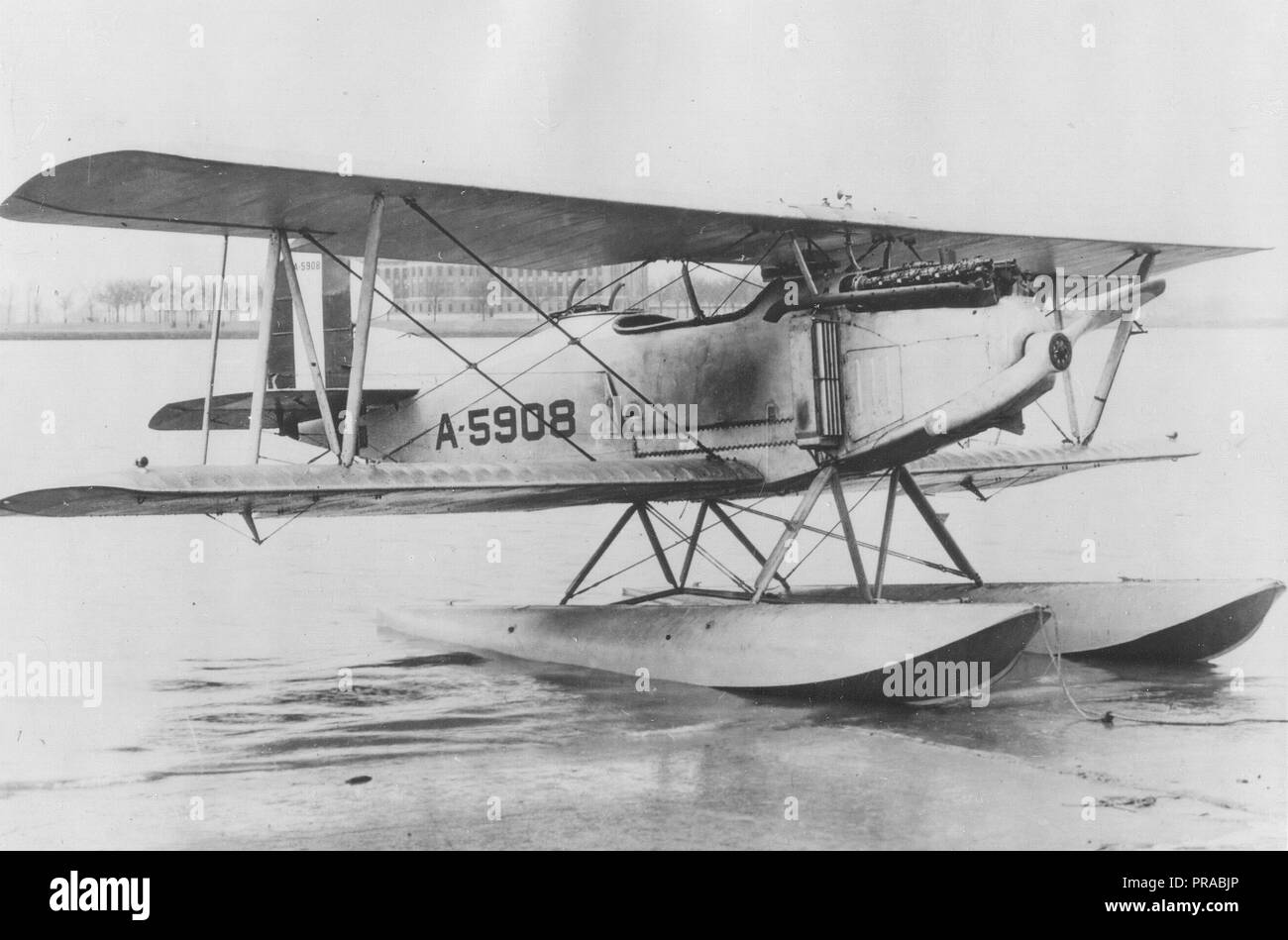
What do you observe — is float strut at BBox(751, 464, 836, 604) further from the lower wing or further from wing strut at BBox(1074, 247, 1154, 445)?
wing strut at BBox(1074, 247, 1154, 445)

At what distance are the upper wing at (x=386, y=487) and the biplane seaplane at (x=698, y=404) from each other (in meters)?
0.02

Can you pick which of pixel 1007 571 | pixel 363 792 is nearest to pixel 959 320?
pixel 363 792

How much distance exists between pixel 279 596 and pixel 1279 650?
10.9 meters

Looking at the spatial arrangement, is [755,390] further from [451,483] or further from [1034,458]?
[1034,458]

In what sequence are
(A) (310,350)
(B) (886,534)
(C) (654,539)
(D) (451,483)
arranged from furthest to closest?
1. (C) (654,539)
2. (B) (886,534)
3. (D) (451,483)
4. (A) (310,350)

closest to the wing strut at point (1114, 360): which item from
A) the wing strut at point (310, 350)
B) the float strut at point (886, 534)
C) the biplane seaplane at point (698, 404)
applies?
the biplane seaplane at point (698, 404)

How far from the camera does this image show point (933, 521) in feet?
31.2

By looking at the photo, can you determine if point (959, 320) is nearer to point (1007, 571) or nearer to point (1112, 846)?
point (1112, 846)

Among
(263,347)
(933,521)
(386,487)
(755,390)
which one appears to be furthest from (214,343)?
(933,521)

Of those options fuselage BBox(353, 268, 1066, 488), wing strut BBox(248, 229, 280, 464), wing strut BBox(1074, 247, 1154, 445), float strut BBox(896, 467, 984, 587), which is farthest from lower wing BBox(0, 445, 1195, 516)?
float strut BBox(896, 467, 984, 587)

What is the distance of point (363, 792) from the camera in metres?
6.27

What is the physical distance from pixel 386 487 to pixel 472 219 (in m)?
1.91

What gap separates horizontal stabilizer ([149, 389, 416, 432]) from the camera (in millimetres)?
10320

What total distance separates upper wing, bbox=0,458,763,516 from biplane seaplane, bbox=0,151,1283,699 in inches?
0.8
